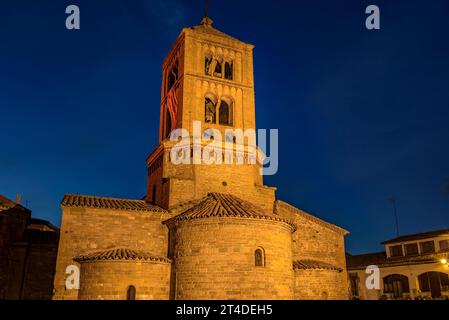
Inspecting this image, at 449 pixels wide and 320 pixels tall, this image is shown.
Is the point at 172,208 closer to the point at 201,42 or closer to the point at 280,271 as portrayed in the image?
the point at 280,271

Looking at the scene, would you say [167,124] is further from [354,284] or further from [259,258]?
[354,284]

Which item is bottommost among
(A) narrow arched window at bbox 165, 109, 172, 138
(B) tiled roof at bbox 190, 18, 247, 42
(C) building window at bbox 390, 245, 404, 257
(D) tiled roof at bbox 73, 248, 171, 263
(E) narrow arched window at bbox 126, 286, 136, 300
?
(E) narrow arched window at bbox 126, 286, 136, 300

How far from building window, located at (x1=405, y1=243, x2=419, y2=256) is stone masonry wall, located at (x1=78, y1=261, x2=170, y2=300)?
29259 mm

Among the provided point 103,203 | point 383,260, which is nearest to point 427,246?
point 383,260

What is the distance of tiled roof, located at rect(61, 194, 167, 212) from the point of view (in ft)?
65.8

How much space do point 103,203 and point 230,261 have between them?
762 centimetres

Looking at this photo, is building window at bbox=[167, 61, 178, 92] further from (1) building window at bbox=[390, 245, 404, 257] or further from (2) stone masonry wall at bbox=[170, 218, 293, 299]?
(1) building window at bbox=[390, 245, 404, 257]

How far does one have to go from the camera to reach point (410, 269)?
3722 cm

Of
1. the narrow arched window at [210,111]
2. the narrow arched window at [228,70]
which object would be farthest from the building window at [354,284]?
the narrow arched window at [228,70]

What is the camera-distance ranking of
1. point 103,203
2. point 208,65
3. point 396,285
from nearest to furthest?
point 103,203 < point 208,65 < point 396,285

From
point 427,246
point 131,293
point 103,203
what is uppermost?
point 103,203

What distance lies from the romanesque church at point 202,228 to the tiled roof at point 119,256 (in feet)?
0.16

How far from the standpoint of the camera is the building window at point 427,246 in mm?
37309

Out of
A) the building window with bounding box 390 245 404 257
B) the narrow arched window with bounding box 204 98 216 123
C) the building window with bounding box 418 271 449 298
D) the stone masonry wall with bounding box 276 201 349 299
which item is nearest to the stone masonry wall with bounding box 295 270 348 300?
the stone masonry wall with bounding box 276 201 349 299
